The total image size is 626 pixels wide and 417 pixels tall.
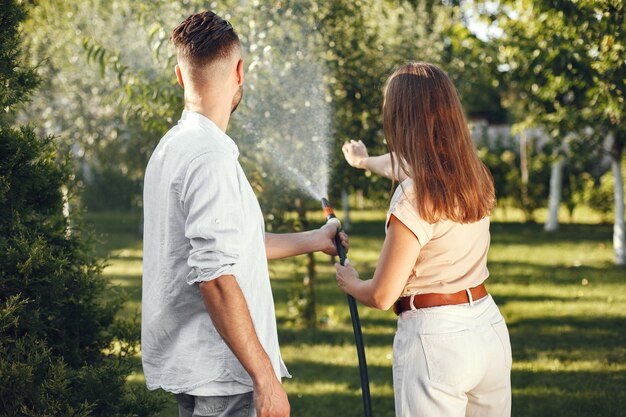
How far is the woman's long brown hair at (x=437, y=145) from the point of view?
3.00 m

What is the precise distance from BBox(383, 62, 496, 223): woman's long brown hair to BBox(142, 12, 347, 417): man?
660 millimetres

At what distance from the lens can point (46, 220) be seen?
3738 mm

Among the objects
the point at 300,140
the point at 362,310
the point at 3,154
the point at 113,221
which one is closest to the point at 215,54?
the point at 3,154

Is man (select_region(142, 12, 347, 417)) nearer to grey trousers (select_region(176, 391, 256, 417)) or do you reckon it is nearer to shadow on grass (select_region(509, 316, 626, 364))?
grey trousers (select_region(176, 391, 256, 417))

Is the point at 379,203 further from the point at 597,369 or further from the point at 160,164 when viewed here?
the point at 160,164

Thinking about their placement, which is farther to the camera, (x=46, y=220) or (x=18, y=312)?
(x=46, y=220)

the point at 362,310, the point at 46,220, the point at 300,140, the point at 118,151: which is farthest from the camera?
the point at 118,151

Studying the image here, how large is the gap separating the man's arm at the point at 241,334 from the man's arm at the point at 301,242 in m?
0.91

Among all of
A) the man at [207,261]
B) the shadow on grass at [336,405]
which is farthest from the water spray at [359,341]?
the shadow on grass at [336,405]

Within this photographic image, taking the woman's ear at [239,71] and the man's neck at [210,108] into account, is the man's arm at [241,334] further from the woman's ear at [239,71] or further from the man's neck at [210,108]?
the woman's ear at [239,71]

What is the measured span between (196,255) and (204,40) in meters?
0.74

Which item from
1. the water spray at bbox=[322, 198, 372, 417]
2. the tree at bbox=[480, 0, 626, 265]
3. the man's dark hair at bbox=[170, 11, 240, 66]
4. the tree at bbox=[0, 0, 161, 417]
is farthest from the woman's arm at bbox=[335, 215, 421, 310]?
the tree at bbox=[480, 0, 626, 265]

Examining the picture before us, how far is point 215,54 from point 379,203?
8.13m

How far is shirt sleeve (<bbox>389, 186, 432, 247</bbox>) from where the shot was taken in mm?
2973
